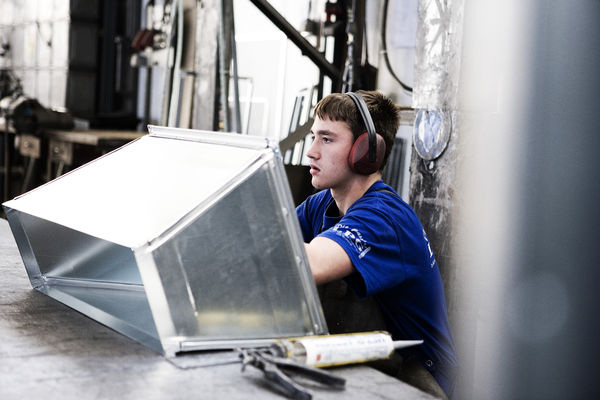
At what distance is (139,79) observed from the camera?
7.09 m

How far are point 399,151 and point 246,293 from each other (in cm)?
278

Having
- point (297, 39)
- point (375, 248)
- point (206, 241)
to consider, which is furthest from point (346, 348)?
point (297, 39)

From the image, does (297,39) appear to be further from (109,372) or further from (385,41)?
(109,372)

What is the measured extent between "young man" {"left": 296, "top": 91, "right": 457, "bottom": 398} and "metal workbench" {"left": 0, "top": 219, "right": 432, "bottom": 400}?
35 centimetres

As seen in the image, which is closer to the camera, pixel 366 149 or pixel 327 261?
pixel 327 261

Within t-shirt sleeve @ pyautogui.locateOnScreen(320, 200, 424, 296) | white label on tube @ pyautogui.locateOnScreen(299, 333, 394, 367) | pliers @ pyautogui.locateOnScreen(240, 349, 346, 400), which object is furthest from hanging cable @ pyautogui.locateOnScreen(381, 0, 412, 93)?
pliers @ pyautogui.locateOnScreen(240, 349, 346, 400)

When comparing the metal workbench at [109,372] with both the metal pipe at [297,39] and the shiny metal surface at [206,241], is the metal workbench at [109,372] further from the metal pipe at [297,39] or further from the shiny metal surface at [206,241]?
the metal pipe at [297,39]

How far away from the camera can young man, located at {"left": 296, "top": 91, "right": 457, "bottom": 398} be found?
1.50 metres

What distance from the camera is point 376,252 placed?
1.55 metres

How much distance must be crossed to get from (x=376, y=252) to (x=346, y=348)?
1.38ft

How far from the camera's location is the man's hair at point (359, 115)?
1793 millimetres

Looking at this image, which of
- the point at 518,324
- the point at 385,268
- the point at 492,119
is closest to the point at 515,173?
the point at 492,119

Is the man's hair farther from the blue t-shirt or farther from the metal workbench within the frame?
the metal workbench

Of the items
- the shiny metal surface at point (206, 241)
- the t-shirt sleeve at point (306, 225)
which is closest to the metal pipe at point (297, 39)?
the t-shirt sleeve at point (306, 225)
